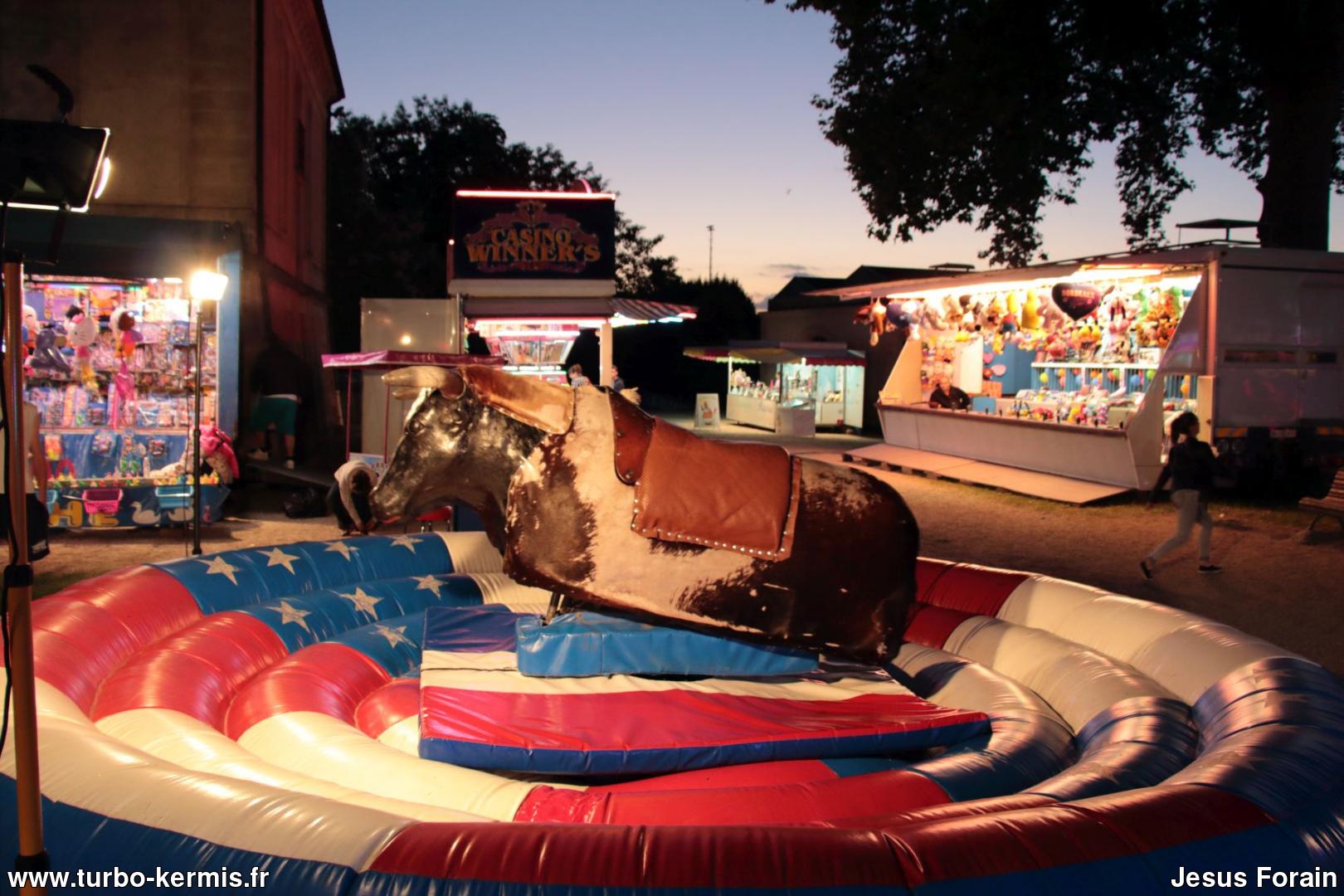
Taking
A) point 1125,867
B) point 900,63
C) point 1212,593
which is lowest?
point 1212,593

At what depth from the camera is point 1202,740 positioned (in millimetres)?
3744

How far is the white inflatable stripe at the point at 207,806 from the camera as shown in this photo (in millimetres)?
2486

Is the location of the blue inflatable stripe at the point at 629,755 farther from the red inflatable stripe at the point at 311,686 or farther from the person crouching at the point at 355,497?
the person crouching at the point at 355,497

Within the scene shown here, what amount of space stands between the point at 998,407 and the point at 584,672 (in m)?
15.2

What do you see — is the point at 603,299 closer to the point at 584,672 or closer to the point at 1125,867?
the point at 584,672

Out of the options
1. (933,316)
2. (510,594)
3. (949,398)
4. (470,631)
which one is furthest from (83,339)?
(949,398)

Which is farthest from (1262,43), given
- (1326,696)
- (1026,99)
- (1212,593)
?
(1326,696)

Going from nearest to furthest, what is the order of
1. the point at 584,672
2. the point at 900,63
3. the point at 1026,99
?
the point at 584,672 < the point at 1026,99 < the point at 900,63

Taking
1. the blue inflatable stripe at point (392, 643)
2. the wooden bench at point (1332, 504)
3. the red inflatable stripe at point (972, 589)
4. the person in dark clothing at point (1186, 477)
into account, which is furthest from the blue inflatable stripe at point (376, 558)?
the wooden bench at point (1332, 504)

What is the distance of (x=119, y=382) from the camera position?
1202cm

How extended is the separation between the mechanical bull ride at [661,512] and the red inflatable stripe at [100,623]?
127cm

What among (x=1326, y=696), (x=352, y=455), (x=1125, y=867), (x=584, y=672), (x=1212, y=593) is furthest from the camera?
(x=352, y=455)

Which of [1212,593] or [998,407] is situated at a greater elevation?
[998,407]

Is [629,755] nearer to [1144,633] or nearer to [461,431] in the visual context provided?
[461,431]
